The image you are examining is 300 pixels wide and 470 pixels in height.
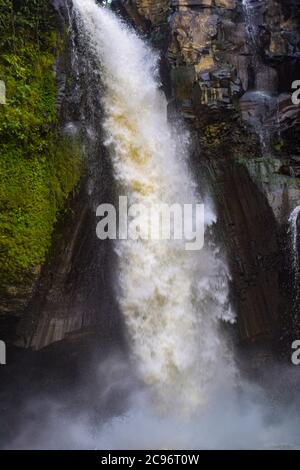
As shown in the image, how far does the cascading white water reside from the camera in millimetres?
8781

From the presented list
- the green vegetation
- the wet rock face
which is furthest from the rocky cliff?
the green vegetation

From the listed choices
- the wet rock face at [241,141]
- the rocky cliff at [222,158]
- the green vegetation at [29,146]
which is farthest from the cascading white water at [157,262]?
the green vegetation at [29,146]

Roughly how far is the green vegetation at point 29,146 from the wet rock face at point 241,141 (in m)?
2.96

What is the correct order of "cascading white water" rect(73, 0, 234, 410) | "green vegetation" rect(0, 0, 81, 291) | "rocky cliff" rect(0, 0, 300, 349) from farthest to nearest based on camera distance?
"cascading white water" rect(73, 0, 234, 410) < "rocky cliff" rect(0, 0, 300, 349) < "green vegetation" rect(0, 0, 81, 291)

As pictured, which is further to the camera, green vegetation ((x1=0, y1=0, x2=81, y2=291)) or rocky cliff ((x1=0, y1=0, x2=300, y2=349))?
rocky cliff ((x1=0, y1=0, x2=300, y2=349))

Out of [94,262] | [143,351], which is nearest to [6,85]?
[94,262]

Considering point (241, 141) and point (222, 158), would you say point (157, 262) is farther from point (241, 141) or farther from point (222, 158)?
point (241, 141)

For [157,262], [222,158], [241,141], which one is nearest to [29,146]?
[157,262]

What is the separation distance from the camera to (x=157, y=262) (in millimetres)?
9156

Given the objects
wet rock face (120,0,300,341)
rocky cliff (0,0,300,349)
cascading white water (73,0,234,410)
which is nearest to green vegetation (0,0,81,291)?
rocky cliff (0,0,300,349)

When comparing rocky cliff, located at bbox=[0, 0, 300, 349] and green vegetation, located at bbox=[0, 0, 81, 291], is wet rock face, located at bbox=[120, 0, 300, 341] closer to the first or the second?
rocky cliff, located at bbox=[0, 0, 300, 349]

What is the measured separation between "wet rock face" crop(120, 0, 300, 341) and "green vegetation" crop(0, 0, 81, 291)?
9.71ft

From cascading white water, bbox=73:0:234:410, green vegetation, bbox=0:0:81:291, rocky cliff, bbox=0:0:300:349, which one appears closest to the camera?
green vegetation, bbox=0:0:81:291

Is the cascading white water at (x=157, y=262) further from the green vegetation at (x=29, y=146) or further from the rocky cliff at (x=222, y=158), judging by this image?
the green vegetation at (x=29, y=146)
